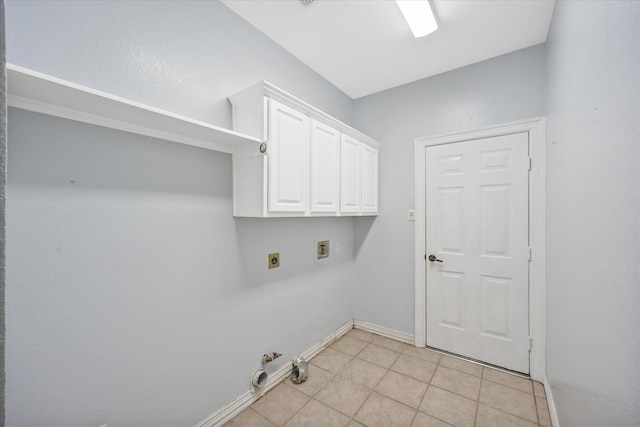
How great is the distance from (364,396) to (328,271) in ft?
3.53

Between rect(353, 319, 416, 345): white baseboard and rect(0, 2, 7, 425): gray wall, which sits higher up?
rect(0, 2, 7, 425): gray wall

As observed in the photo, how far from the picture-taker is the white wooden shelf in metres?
0.84

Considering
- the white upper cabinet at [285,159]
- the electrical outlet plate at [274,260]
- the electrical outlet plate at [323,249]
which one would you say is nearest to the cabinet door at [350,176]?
the white upper cabinet at [285,159]

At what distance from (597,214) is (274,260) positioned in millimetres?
1785

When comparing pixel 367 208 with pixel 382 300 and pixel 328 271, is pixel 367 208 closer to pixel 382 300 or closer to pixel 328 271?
pixel 328 271

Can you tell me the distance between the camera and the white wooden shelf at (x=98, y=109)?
837 mm

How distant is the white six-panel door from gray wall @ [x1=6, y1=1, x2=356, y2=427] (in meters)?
1.63

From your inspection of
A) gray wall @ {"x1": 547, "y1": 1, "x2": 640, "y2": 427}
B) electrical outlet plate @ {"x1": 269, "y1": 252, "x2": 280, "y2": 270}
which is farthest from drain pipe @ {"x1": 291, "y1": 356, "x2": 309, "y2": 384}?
gray wall @ {"x1": 547, "y1": 1, "x2": 640, "y2": 427}

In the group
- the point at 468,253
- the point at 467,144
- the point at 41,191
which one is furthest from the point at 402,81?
the point at 41,191

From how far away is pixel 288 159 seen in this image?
5.44 feet

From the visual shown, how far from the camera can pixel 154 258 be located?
4.26 ft

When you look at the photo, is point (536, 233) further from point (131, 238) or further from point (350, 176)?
point (131, 238)

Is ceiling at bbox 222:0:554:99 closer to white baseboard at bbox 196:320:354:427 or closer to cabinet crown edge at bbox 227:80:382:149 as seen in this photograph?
cabinet crown edge at bbox 227:80:382:149

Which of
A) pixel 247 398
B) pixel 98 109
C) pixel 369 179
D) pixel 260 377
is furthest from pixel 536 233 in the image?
pixel 98 109
